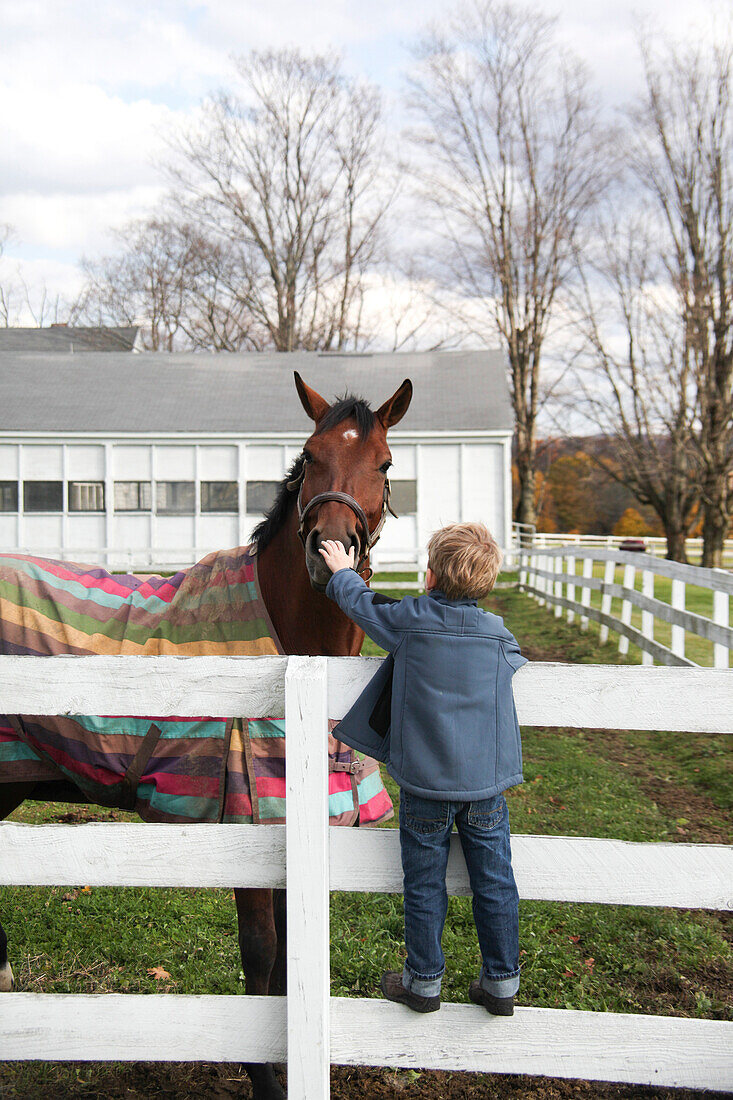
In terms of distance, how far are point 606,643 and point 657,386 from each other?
1535cm

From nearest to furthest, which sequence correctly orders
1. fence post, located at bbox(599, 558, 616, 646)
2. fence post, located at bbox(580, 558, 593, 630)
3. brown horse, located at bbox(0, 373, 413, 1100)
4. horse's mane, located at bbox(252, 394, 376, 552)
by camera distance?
brown horse, located at bbox(0, 373, 413, 1100), horse's mane, located at bbox(252, 394, 376, 552), fence post, located at bbox(599, 558, 616, 646), fence post, located at bbox(580, 558, 593, 630)

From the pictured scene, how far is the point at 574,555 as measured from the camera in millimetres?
12953

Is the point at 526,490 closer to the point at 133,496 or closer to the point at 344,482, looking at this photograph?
the point at 133,496

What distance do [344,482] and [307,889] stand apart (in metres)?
1.40

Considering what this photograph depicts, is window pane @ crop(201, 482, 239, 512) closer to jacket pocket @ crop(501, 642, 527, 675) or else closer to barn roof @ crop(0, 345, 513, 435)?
barn roof @ crop(0, 345, 513, 435)

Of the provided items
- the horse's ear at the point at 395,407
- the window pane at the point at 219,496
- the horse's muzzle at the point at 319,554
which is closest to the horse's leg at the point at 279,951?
the horse's muzzle at the point at 319,554

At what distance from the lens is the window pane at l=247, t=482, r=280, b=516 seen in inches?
818

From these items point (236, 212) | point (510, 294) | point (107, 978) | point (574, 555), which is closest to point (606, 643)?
point (574, 555)

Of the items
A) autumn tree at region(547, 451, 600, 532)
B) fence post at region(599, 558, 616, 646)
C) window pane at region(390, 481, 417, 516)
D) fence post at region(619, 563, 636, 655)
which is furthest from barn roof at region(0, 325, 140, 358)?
autumn tree at region(547, 451, 600, 532)

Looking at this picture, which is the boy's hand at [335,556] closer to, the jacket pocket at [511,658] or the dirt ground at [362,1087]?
the jacket pocket at [511,658]

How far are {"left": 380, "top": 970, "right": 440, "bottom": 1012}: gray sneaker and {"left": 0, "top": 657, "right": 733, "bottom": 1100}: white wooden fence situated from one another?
4 cm

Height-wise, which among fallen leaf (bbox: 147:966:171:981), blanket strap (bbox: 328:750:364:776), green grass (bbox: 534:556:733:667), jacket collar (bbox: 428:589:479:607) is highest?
jacket collar (bbox: 428:589:479:607)

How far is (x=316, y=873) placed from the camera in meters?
2.05

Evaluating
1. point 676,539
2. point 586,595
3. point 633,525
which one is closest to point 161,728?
point 586,595
